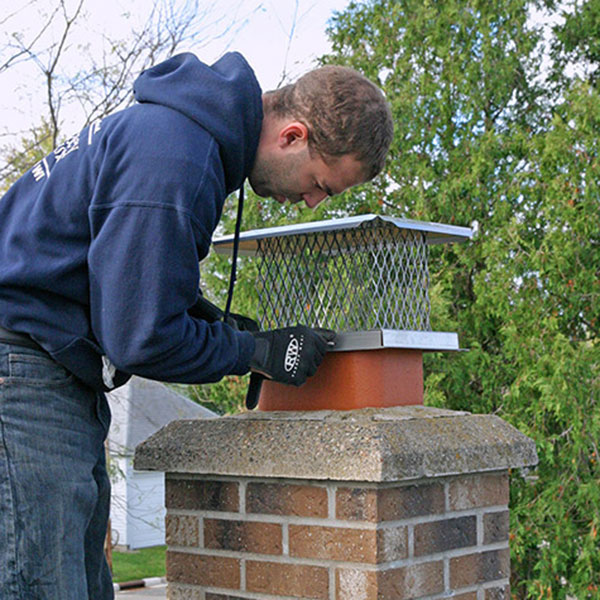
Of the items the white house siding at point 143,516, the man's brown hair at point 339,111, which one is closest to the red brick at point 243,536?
the man's brown hair at point 339,111

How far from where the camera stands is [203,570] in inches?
93.0

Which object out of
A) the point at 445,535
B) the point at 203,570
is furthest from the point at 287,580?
the point at 445,535

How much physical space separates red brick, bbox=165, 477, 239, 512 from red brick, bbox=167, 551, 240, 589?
0.13 m

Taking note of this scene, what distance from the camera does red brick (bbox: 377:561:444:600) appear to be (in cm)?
206

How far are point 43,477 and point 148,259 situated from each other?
0.53 meters

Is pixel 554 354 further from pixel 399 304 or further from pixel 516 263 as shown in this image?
pixel 399 304

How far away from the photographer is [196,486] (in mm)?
2383

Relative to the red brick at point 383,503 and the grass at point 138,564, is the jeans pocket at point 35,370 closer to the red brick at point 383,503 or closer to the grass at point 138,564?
the red brick at point 383,503

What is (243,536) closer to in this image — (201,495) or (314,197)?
(201,495)

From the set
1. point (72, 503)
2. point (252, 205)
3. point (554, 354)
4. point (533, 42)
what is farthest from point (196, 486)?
point (533, 42)

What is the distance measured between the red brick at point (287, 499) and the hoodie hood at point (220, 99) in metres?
0.74

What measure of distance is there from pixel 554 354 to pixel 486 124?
2331mm

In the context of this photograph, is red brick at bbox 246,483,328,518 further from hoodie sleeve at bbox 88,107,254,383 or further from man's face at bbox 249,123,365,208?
man's face at bbox 249,123,365,208

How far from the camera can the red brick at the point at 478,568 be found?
226cm
